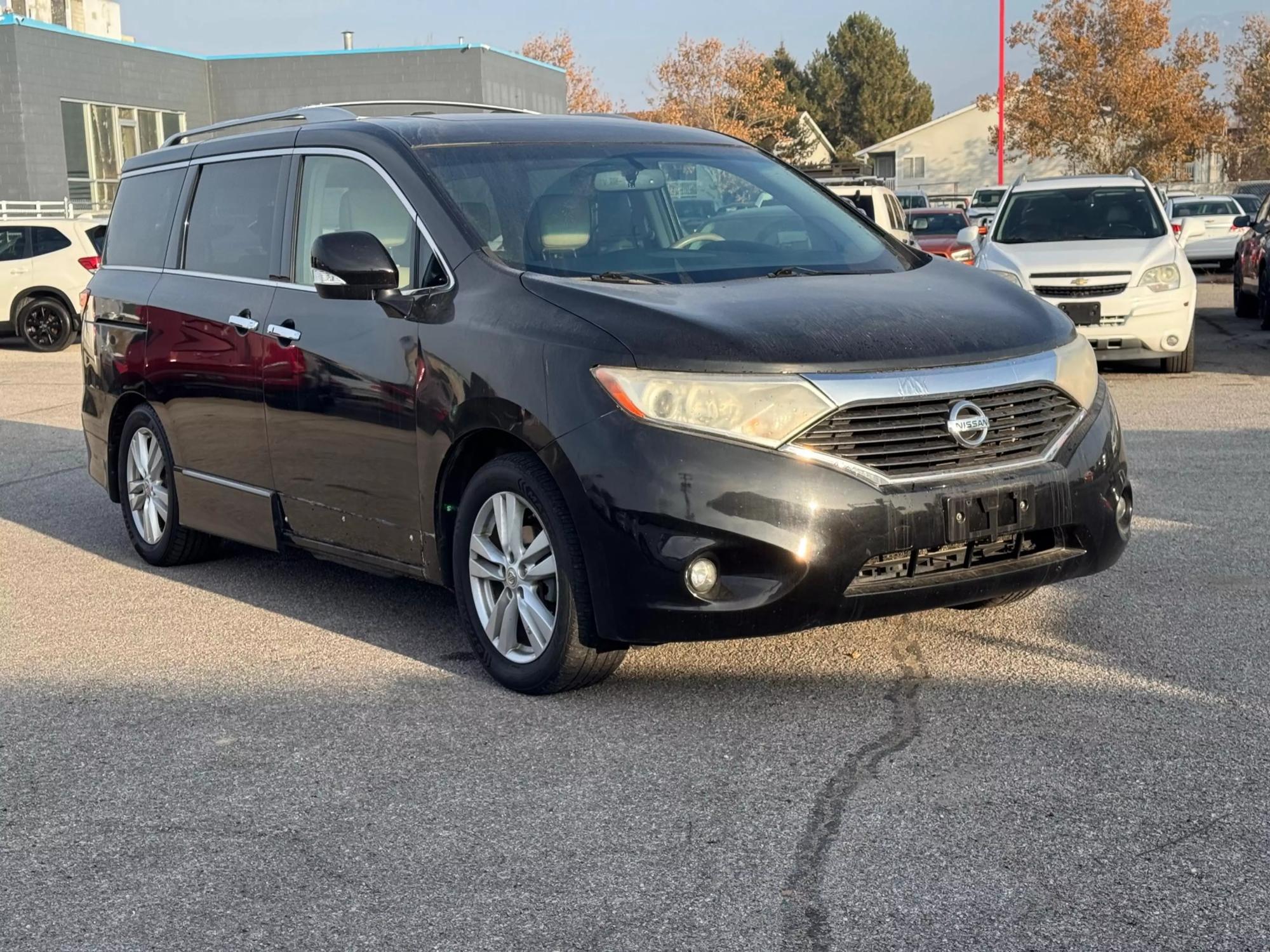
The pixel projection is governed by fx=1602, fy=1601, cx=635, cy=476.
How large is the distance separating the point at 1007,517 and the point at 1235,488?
3993 mm

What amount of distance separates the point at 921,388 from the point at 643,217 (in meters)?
1.52

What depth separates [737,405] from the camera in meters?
4.52

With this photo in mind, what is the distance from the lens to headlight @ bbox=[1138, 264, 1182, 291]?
13.2m

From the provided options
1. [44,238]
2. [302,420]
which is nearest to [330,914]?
[302,420]

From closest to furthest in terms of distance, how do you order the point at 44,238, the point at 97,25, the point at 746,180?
the point at 746,180, the point at 44,238, the point at 97,25

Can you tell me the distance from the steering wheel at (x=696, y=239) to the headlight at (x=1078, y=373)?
4.31ft

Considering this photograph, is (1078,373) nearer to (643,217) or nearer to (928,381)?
(928,381)

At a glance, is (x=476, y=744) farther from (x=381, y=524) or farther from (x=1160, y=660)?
(x=1160, y=660)

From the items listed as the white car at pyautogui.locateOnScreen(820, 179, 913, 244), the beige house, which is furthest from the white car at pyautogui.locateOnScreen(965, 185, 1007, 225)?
the beige house

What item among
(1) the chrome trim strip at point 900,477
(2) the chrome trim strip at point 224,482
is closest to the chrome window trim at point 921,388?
(1) the chrome trim strip at point 900,477

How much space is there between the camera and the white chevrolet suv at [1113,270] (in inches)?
520

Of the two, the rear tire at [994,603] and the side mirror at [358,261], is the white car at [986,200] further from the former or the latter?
the side mirror at [358,261]

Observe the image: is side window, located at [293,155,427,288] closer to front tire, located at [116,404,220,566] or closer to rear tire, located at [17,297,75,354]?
front tire, located at [116,404,220,566]

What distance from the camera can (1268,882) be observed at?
137 inches
